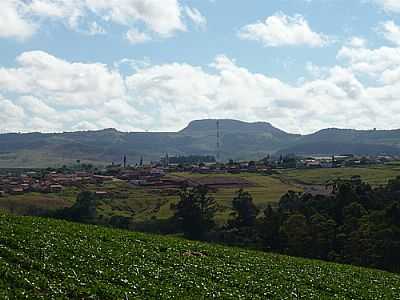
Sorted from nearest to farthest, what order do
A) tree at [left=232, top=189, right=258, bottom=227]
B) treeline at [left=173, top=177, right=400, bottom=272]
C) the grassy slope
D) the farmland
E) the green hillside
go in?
the green hillside, treeline at [left=173, top=177, right=400, bottom=272], tree at [left=232, top=189, right=258, bottom=227], the grassy slope, the farmland

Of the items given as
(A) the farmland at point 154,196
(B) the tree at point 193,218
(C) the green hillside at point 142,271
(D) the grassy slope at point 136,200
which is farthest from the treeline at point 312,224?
(C) the green hillside at point 142,271

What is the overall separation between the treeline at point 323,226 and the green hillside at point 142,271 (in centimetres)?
3644

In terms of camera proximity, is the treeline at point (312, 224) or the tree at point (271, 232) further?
the tree at point (271, 232)

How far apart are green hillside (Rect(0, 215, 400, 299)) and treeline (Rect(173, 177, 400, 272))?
36.4 m

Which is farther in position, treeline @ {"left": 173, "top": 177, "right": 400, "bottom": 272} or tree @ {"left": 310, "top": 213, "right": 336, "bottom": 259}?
tree @ {"left": 310, "top": 213, "right": 336, "bottom": 259}

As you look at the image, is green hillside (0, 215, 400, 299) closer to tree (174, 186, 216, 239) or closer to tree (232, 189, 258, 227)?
tree (174, 186, 216, 239)

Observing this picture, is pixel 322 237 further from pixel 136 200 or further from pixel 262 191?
pixel 262 191

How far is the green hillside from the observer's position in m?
20.5

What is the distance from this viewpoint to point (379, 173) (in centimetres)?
18938

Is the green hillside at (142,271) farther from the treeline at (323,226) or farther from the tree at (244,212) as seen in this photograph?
the tree at (244,212)

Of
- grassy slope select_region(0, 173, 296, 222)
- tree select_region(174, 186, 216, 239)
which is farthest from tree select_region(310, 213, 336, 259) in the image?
grassy slope select_region(0, 173, 296, 222)

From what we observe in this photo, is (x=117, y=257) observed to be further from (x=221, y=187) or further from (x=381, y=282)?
(x=221, y=187)

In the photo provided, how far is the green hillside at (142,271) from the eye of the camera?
20.5 m

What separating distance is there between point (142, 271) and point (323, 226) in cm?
5924
